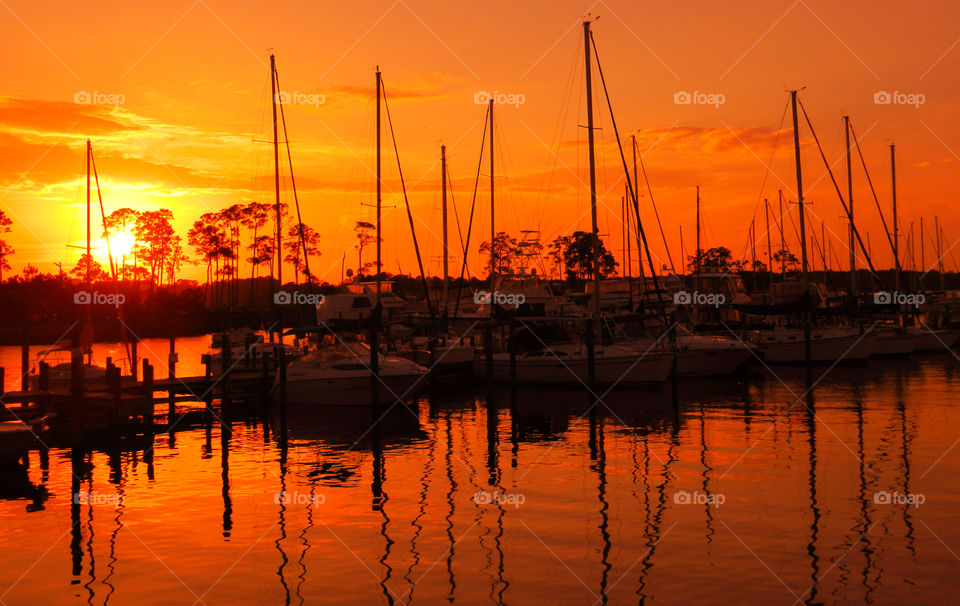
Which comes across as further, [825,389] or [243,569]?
[825,389]

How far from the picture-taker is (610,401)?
37.2 metres

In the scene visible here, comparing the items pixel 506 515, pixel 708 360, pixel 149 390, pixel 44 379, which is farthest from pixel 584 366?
pixel 506 515

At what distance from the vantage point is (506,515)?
726 inches

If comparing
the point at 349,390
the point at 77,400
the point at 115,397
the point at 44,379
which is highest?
the point at 44,379

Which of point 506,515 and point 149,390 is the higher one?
point 149,390

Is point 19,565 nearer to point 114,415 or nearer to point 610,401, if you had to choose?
point 114,415

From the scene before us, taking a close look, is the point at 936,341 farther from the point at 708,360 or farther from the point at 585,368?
the point at 585,368

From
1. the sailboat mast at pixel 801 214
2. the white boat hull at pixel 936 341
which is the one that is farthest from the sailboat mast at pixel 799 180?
the white boat hull at pixel 936 341

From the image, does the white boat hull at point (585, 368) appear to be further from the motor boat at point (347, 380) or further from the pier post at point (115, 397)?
the pier post at point (115, 397)

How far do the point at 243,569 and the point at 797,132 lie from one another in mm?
44149

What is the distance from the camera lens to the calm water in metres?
14.1

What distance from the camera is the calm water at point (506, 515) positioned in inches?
557

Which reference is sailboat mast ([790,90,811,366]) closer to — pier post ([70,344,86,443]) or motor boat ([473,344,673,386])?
motor boat ([473,344,673,386])

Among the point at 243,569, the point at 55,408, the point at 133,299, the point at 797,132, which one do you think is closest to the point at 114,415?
the point at 55,408
